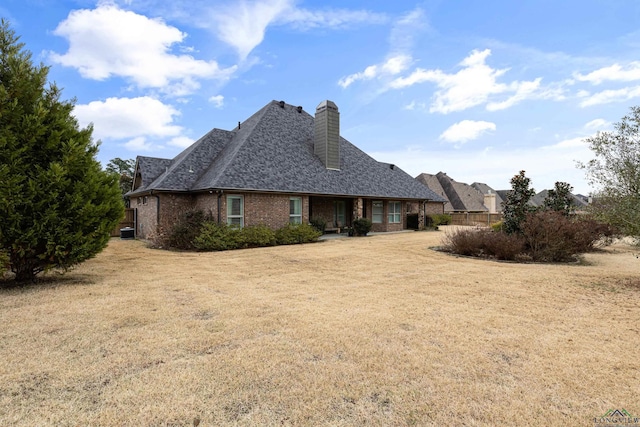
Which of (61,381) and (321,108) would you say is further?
(321,108)

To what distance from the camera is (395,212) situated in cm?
2522

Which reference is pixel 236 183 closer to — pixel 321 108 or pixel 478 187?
pixel 321 108

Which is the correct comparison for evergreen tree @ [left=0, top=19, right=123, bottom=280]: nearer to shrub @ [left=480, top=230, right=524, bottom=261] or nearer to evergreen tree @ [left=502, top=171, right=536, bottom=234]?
shrub @ [left=480, top=230, right=524, bottom=261]

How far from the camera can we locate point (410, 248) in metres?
14.5

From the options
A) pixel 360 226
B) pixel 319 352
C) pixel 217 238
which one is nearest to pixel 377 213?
pixel 360 226

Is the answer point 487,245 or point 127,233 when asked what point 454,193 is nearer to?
point 487,245

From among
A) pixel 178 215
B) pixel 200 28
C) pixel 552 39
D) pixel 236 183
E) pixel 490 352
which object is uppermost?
pixel 200 28

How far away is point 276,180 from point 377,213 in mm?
9446

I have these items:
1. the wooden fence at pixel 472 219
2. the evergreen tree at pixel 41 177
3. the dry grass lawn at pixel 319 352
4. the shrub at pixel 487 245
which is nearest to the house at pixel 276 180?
the evergreen tree at pixel 41 177

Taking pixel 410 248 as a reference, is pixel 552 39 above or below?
above

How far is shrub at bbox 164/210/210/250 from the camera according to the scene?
14750mm

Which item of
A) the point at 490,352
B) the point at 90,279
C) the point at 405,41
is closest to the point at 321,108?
the point at 405,41

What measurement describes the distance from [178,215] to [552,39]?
17.9m

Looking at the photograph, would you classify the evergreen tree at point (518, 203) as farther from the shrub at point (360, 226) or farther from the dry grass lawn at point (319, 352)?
the shrub at point (360, 226)
